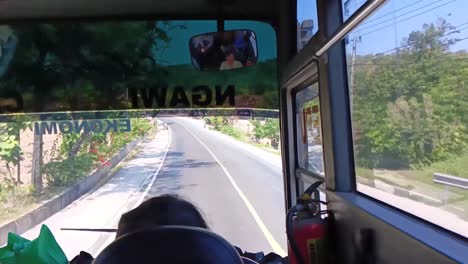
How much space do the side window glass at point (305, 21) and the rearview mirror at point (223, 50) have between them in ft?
1.05

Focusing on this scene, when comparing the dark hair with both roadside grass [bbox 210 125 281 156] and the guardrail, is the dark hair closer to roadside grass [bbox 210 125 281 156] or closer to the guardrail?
the guardrail

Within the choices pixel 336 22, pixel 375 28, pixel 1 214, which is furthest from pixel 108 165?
pixel 375 28

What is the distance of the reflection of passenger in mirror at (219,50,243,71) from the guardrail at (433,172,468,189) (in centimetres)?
192

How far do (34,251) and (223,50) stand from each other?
1.75m

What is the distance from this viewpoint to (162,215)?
1.72m

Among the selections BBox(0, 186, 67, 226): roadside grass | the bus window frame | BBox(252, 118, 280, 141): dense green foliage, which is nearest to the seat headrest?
the bus window frame

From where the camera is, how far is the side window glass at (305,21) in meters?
2.75

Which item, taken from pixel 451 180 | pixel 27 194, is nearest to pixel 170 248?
pixel 451 180

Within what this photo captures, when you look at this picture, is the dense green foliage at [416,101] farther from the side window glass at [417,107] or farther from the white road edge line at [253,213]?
the white road edge line at [253,213]

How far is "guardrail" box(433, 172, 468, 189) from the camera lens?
1356 mm

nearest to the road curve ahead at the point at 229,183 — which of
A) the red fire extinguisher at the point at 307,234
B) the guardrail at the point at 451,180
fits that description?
the red fire extinguisher at the point at 307,234

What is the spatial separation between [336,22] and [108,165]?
7.49 ft

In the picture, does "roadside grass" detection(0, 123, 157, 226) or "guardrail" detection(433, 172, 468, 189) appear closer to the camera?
"guardrail" detection(433, 172, 468, 189)

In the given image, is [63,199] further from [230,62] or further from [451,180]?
[451,180]
